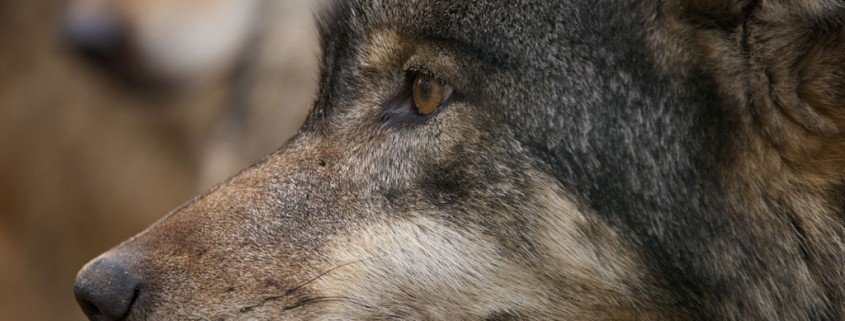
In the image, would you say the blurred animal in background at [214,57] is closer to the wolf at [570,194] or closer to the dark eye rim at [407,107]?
the dark eye rim at [407,107]

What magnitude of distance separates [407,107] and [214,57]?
4.00 metres

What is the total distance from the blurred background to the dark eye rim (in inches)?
125

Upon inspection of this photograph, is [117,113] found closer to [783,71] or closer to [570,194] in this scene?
[570,194]

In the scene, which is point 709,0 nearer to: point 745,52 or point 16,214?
point 745,52

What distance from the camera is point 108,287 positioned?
2.85 metres

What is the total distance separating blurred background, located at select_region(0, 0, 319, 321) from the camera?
6480mm

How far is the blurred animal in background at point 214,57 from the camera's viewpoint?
6305 millimetres

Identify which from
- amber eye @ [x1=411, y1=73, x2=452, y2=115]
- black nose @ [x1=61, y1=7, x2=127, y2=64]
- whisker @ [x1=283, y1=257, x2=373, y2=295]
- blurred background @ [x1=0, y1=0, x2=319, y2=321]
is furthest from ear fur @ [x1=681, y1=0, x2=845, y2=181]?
black nose @ [x1=61, y1=7, x2=127, y2=64]

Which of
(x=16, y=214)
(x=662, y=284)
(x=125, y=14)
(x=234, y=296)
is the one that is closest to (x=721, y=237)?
(x=662, y=284)

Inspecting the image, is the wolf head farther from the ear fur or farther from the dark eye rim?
the ear fur

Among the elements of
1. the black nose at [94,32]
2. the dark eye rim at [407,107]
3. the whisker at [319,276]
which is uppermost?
the dark eye rim at [407,107]

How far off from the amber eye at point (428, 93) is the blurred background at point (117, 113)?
3.28m

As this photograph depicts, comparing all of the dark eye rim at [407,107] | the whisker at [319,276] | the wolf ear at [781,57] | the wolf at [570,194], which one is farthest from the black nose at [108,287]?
the wolf ear at [781,57]

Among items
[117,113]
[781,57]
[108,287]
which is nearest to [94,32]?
[117,113]
